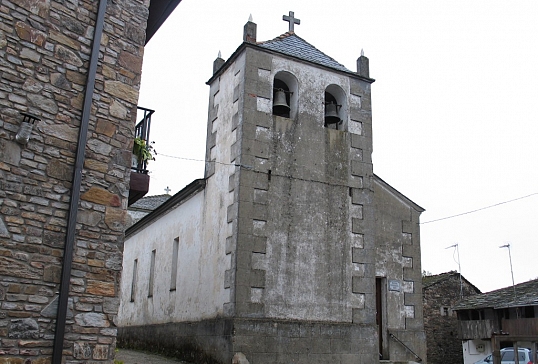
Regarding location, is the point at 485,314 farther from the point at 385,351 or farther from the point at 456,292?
the point at 385,351

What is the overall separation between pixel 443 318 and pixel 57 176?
24587mm

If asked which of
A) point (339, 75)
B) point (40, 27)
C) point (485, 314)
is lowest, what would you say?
point (485, 314)

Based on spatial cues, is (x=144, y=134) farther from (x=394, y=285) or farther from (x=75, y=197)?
(x=394, y=285)

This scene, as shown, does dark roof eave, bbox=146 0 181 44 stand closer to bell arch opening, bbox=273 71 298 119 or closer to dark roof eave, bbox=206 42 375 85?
dark roof eave, bbox=206 42 375 85

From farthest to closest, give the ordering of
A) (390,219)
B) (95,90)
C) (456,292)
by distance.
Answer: (456,292) < (390,219) < (95,90)

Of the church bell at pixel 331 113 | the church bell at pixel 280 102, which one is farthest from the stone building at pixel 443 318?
the church bell at pixel 280 102

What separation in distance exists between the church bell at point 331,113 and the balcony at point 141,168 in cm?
506

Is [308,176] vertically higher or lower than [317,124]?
lower

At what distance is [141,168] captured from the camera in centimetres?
799

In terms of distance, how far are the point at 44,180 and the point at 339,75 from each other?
807 centimetres

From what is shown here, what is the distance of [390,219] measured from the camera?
1255 cm

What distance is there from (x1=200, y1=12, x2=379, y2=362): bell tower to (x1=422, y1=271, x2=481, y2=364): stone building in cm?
1631

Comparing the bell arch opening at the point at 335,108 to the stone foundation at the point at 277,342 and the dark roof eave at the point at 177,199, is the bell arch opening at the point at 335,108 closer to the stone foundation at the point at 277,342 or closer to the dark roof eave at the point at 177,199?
the dark roof eave at the point at 177,199

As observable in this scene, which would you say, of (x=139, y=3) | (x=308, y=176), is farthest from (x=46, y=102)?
(x=308, y=176)
